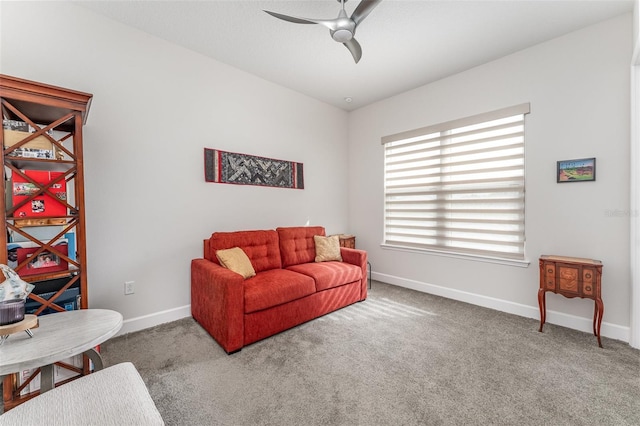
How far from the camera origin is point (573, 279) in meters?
2.38

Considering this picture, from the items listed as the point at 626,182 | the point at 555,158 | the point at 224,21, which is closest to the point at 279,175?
the point at 224,21

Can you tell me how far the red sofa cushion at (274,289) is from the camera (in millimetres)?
2312

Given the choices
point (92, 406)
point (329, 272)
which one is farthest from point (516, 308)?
point (92, 406)

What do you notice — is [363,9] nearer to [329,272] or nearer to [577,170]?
[329,272]

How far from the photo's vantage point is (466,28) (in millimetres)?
2547

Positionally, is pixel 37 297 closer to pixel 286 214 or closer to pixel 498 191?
pixel 286 214

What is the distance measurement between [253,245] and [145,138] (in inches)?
62.2

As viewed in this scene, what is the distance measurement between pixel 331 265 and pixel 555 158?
2.70m

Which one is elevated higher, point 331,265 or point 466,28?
point 466,28

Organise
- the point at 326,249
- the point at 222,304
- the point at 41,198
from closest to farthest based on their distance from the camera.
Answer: the point at 41,198 → the point at 222,304 → the point at 326,249

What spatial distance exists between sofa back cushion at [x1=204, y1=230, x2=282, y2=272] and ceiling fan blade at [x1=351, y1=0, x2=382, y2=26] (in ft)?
7.70

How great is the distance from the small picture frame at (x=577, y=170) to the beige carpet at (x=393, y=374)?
1.52 metres

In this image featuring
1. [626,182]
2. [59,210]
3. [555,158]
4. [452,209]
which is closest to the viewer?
[59,210]

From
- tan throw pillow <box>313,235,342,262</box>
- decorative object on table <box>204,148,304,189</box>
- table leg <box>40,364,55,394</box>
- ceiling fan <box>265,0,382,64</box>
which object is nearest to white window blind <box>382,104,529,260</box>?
tan throw pillow <box>313,235,342,262</box>
